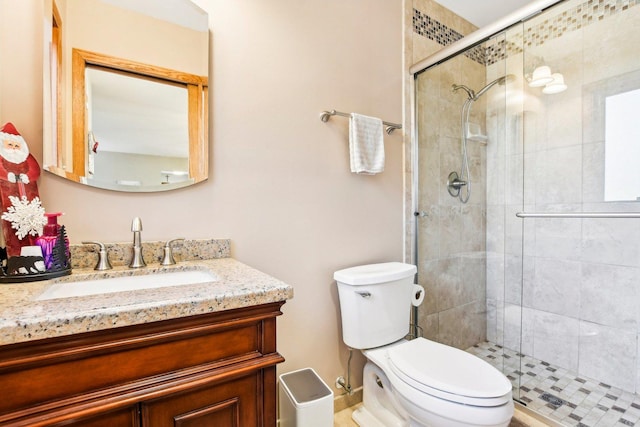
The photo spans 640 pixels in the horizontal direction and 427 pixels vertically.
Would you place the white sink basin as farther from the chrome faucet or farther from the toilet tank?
the toilet tank

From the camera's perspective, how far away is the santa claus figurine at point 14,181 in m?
0.87

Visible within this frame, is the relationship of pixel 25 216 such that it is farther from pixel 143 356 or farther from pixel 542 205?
pixel 542 205

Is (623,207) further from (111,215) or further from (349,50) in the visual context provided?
(111,215)

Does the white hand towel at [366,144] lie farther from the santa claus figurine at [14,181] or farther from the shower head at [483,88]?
the santa claus figurine at [14,181]

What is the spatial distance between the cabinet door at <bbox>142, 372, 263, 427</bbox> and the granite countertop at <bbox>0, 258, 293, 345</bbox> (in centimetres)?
20

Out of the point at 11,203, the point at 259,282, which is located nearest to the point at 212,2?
the point at 11,203

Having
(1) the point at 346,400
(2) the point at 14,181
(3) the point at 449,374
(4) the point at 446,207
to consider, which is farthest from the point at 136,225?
(4) the point at 446,207

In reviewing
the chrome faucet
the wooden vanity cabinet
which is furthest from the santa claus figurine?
the wooden vanity cabinet

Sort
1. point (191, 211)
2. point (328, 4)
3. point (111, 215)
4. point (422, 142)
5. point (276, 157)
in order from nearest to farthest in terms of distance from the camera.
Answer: point (111, 215), point (191, 211), point (276, 157), point (328, 4), point (422, 142)

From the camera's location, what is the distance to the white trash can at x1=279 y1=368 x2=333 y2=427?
119cm

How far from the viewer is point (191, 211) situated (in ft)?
4.04

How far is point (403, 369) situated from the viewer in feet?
3.95

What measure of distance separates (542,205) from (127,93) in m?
2.37

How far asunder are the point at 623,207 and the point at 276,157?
1926 millimetres
